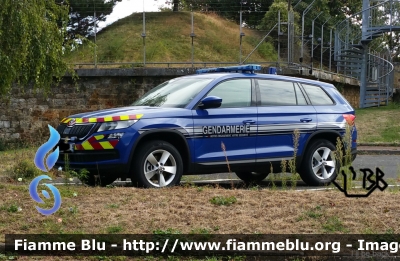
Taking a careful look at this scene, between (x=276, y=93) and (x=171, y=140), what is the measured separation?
1958 millimetres

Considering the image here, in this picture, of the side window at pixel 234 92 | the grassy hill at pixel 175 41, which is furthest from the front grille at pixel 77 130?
the grassy hill at pixel 175 41

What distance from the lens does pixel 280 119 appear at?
9852mm

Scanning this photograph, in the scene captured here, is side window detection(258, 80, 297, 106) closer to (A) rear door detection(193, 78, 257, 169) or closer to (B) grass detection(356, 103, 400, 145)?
(A) rear door detection(193, 78, 257, 169)

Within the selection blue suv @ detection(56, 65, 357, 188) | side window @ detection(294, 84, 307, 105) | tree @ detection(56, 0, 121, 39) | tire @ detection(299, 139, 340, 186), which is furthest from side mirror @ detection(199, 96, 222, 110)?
tree @ detection(56, 0, 121, 39)

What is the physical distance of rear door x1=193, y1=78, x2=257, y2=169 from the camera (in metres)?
9.15

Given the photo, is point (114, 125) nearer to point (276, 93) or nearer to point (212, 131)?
point (212, 131)

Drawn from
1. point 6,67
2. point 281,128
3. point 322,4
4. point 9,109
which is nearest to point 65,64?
point 6,67

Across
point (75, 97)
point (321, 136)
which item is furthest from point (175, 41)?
point (321, 136)

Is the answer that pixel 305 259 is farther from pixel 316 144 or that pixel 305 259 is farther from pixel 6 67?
pixel 6 67

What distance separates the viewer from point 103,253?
18.7 ft

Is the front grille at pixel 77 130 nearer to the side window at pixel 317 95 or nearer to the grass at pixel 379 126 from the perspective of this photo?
the side window at pixel 317 95

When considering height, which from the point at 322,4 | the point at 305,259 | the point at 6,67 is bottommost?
the point at 305,259

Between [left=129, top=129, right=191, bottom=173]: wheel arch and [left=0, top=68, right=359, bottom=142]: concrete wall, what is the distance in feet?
51.2

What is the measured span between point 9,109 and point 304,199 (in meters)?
20.0
